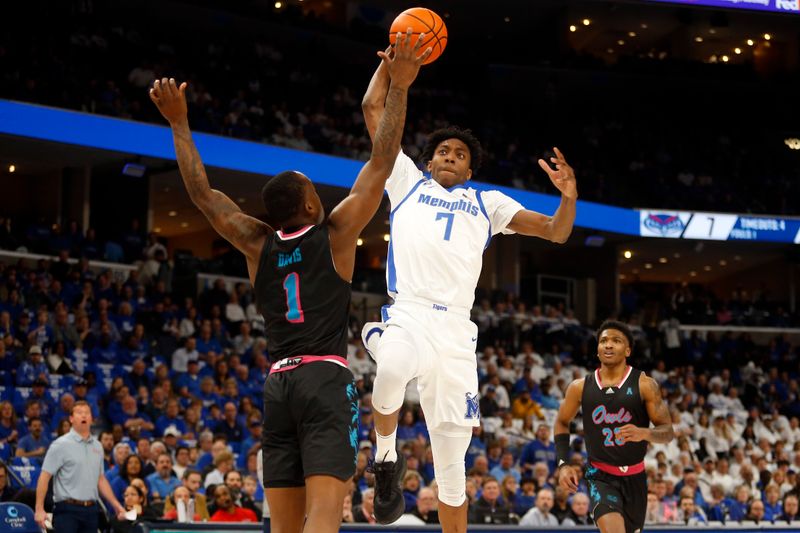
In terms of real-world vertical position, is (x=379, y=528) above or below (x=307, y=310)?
below

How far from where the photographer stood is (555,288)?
35.7m

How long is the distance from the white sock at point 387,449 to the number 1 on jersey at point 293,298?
163cm

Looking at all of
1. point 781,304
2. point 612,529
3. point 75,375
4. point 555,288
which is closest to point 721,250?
point 781,304

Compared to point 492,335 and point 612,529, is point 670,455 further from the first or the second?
point 612,529

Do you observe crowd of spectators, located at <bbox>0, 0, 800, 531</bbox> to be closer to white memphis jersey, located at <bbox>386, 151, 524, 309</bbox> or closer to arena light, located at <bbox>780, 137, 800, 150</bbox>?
white memphis jersey, located at <bbox>386, 151, 524, 309</bbox>

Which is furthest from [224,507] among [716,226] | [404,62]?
[716,226]

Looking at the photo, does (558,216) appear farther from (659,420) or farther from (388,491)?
(659,420)

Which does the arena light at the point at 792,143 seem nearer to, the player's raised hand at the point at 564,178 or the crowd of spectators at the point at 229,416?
the crowd of spectators at the point at 229,416

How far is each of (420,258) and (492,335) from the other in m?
18.2

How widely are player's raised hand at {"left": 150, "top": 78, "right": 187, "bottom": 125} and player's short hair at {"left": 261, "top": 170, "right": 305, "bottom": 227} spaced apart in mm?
689

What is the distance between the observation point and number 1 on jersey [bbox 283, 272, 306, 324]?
5543 millimetres

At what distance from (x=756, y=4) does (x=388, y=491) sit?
2492 cm

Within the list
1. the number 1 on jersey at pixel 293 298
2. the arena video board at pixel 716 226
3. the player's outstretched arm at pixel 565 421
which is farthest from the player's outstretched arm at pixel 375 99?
the arena video board at pixel 716 226

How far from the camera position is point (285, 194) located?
559 centimetres
